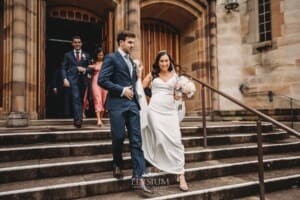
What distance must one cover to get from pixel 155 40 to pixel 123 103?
18.6 feet

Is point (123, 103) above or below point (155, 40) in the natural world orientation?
below

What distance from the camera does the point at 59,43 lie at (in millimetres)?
9078

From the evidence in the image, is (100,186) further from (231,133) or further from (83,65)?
(231,133)

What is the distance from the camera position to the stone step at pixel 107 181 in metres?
2.86

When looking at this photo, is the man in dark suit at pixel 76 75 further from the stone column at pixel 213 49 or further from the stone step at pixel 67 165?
the stone column at pixel 213 49

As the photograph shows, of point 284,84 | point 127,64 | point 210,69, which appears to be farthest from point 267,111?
point 127,64

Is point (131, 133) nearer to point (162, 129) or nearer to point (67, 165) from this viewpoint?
point (162, 129)

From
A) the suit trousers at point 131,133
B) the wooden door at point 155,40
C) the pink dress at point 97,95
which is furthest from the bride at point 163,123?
the wooden door at point 155,40

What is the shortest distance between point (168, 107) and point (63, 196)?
1580 millimetres

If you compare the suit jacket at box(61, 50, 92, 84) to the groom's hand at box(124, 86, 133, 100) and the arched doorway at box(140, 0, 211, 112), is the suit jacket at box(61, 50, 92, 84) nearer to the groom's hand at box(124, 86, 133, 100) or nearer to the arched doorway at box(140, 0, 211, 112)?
the groom's hand at box(124, 86, 133, 100)

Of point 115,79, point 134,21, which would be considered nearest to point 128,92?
point 115,79

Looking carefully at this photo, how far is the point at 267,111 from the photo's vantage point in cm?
711

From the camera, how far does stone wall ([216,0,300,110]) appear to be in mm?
7156

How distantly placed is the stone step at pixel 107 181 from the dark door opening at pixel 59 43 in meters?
4.55
